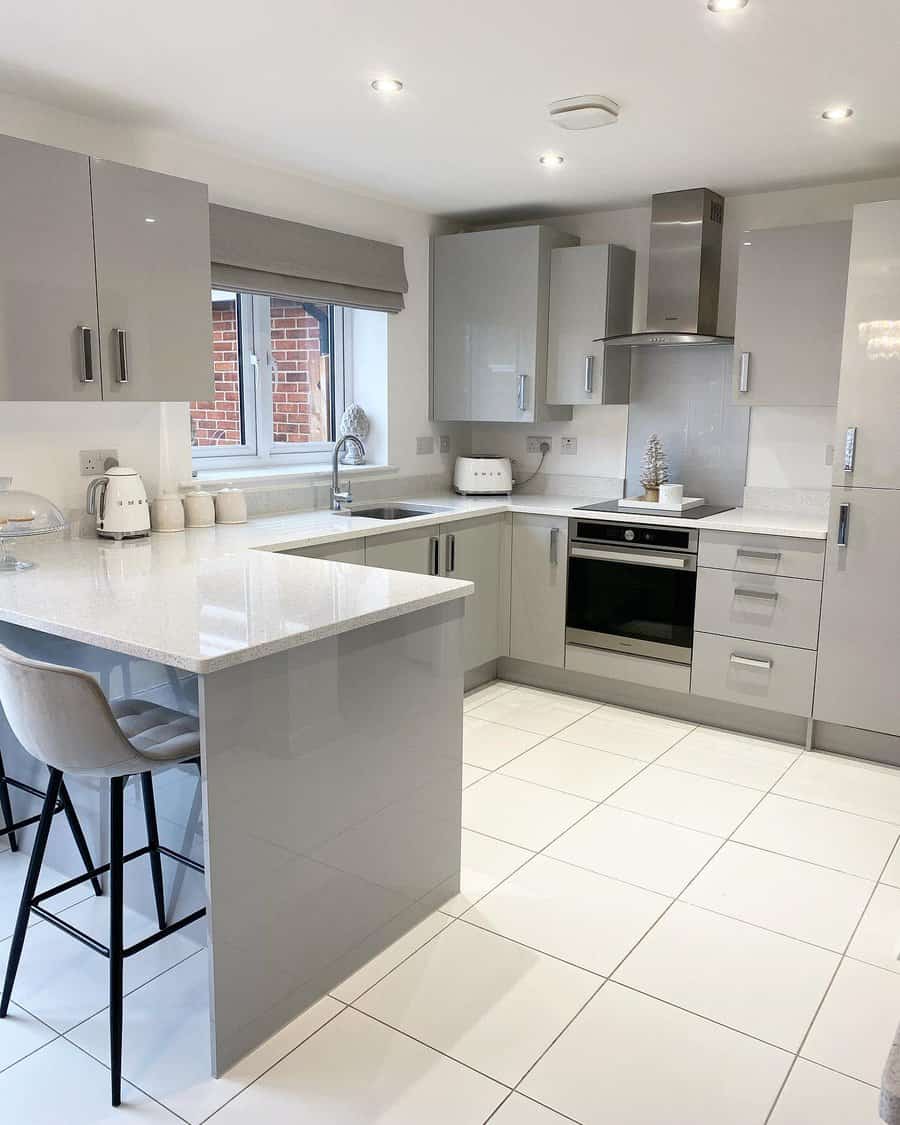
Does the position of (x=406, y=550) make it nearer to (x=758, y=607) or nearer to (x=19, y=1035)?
(x=758, y=607)

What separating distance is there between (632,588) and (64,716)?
2.76 meters

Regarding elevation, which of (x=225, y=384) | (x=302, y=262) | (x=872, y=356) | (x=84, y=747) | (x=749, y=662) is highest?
(x=302, y=262)

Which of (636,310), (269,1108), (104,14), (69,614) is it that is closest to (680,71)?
(104,14)

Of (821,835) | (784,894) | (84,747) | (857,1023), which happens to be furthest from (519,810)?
(84,747)

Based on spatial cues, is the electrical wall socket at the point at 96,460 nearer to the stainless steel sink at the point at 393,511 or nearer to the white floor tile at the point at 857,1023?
the stainless steel sink at the point at 393,511

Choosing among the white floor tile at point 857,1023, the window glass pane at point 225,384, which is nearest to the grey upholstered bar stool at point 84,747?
the white floor tile at point 857,1023

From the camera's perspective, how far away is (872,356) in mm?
3357

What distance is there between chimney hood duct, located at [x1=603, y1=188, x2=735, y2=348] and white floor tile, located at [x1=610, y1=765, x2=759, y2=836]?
1843 mm

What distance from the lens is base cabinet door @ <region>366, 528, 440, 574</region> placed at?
11.9ft

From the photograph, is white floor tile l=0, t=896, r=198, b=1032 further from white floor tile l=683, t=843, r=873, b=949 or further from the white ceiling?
the white ceiling

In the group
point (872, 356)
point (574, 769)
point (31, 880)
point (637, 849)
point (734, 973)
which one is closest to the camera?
point (31, 880)

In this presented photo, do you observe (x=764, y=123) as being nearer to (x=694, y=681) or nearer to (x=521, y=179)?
(x=521, y=179)

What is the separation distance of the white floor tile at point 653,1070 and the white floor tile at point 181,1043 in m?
0.55

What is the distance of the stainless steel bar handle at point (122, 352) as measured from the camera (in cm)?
281
